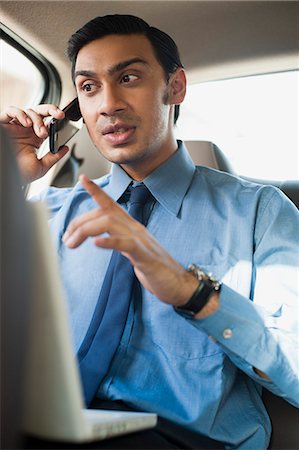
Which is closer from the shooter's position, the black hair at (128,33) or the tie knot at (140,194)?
the tie knot at (140,194)

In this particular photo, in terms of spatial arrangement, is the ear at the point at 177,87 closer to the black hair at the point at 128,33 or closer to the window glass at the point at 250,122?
the black hair at the point at 128,33

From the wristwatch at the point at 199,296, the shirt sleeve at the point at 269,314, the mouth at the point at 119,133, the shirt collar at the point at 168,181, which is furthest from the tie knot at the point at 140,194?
the wristwatch at the point at 199,296

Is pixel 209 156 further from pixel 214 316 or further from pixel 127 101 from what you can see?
pixel 214 316

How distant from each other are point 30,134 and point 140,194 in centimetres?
47

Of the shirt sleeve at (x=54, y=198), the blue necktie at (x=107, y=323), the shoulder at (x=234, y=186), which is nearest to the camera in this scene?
the blue necktie at (x=107, y=323)

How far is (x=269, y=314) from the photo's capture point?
3.91 ft

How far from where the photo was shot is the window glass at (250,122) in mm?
2131

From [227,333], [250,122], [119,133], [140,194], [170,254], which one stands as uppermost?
[250,122]

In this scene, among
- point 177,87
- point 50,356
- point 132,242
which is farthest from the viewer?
point 177,87

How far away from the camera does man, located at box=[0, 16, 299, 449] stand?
103cm

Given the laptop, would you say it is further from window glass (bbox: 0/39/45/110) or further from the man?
window glass (bbox: 0/39/45/110)

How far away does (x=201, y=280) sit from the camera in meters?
1.01

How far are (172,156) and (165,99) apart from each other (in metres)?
0.17

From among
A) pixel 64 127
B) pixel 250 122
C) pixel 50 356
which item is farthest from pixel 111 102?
pixel 250 122
